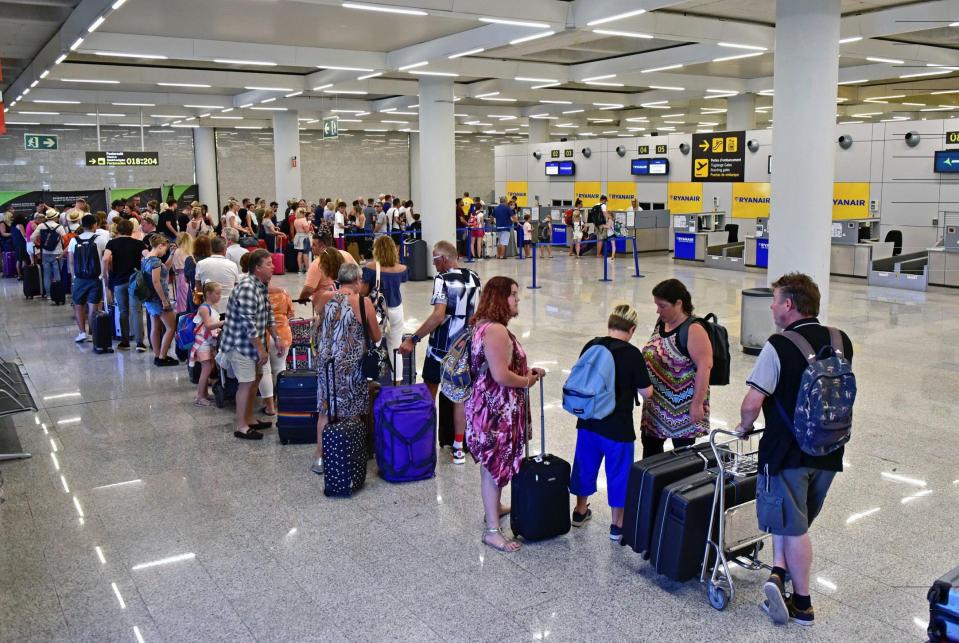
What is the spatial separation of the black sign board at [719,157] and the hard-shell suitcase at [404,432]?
1933 centimetres

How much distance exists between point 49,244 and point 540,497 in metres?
13.2

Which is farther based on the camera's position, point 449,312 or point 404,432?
point 449,312

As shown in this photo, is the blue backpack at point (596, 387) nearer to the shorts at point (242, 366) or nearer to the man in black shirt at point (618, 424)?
the man in black shirt at point (618, 424)

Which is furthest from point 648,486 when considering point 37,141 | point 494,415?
point 37,141

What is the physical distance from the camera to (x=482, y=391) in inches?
191

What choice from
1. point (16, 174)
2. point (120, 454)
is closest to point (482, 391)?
point (120, 454)

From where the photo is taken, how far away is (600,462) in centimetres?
497

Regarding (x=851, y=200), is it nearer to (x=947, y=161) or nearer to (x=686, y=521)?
(x=947, y=161)

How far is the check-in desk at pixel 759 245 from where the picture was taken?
20.8 meters

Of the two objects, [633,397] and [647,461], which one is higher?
[633,397]

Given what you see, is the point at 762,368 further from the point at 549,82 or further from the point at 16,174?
the point at 16,174

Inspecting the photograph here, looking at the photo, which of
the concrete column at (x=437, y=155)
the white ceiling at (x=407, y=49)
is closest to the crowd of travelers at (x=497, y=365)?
the white ceiling at (x=407, y=49)

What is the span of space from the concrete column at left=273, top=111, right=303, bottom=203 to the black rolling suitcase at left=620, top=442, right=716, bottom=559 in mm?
23431

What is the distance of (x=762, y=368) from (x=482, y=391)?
5.21 feet
